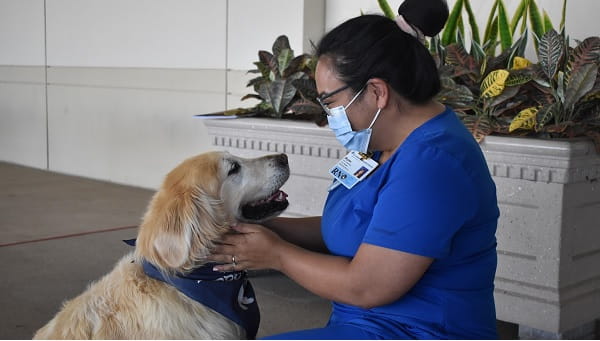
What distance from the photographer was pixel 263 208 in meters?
2.29

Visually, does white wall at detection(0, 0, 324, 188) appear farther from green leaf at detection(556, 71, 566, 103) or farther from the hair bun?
the hair bun

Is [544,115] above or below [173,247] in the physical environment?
above

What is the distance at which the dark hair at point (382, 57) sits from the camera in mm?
1807

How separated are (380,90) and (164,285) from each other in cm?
79

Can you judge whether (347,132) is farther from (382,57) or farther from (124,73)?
(124,73)

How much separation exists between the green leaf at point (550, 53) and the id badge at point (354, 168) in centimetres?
152

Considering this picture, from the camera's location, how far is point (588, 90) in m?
3.06

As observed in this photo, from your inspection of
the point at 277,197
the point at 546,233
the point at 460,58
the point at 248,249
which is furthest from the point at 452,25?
the point at 248,249

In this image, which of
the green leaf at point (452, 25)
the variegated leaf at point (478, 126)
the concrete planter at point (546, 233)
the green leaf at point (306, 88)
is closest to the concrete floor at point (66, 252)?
the concrete planter at point (546, 233)

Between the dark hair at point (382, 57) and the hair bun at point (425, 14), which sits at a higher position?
the hair bun at point (425, 14)

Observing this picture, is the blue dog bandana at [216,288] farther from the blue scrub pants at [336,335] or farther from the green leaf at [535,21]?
the green leaf at [535,21]

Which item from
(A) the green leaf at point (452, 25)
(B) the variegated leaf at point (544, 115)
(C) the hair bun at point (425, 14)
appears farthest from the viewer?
(A) the green leaf at point (452, 25)

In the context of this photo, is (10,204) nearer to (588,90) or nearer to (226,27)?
(226,27)

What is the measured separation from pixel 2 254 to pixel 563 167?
3.42 meters
